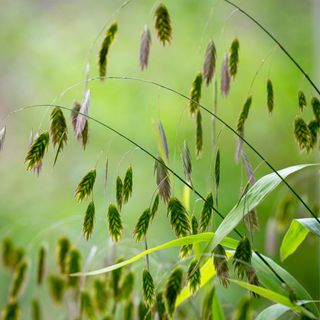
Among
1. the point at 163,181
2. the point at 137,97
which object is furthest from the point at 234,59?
the point at 137,97

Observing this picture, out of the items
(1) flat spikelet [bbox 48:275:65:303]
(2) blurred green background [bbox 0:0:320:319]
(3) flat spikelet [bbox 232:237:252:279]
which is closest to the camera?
(3) flat spikelet [bbox 232:237:252:279]

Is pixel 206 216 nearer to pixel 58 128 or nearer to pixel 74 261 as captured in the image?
pixel 58 128

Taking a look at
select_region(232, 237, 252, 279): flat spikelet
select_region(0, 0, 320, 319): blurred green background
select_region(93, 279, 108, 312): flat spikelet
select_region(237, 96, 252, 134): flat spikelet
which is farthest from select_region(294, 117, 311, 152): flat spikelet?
select_region(0, 0, 320, 319): blurred green background

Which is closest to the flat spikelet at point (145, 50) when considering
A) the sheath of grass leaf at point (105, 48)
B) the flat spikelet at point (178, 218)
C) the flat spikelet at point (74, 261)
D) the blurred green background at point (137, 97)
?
the sheath of grass leaf at point (105, 48)

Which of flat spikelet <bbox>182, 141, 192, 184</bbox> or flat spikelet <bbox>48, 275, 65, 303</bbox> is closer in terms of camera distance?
flat spikelet <bbox>182, 141, 192, 184</bbox>

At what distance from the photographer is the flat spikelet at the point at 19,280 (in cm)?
98

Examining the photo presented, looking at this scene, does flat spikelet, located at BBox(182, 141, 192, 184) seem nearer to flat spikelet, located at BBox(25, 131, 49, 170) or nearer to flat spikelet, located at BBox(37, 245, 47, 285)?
flat spikelet, located at BBox(25, 131, 49, 170)

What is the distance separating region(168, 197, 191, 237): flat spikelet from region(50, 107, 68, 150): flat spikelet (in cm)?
11

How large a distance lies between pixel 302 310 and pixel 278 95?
4.27 ft

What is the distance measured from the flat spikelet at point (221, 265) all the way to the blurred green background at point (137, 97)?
3.63 feet

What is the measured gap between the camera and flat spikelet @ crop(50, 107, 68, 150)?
2.11 feet

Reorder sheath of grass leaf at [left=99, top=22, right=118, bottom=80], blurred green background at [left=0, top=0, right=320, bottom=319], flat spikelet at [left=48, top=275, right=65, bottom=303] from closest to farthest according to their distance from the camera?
sheath of grass leaf at [left=99, top=22, right=118, bottom=80]
flat spikelet at [left=48, top=275, right=65, bottom=303]
blurred green background at [left=0, top=0, right=320, bottom=319]

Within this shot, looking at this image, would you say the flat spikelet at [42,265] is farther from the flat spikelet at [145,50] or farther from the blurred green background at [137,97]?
the blurred green background at [137,97]

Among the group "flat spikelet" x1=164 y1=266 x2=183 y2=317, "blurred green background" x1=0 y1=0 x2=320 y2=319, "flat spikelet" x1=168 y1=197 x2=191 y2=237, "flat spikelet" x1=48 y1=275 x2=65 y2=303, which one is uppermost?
"blurred green background" x1=0 y1=0 x2=320 y2=319
